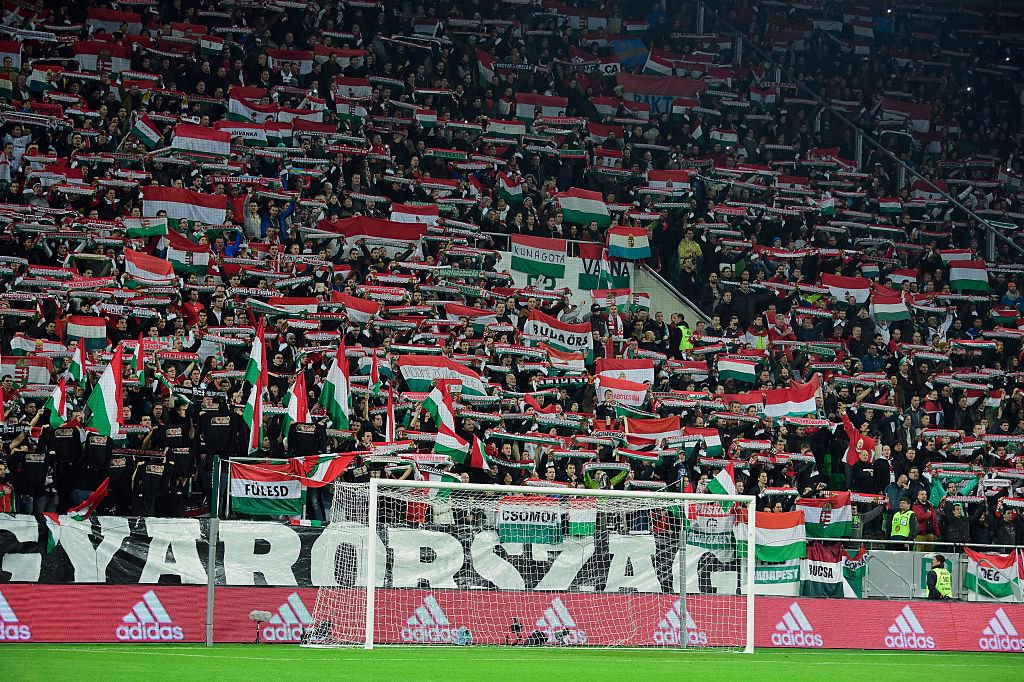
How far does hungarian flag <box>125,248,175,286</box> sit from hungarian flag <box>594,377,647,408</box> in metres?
8.70

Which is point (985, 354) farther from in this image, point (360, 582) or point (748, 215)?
point (360, 582)

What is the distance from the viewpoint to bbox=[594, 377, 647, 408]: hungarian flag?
2673 cm

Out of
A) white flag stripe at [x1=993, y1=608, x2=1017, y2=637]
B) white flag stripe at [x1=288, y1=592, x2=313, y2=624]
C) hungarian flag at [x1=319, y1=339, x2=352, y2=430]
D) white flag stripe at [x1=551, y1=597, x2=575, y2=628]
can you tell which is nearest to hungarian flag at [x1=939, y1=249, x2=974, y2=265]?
white flag stripe at [x1=993, y1=608, x2=1017, y2=637]

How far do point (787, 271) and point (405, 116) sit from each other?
10.2m

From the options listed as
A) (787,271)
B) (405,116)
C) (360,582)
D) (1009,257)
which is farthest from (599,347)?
(1009,257)

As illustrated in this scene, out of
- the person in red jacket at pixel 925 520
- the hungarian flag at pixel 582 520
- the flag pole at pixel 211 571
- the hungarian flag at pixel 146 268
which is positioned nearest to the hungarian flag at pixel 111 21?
the hungarian flag at pixel 146 268

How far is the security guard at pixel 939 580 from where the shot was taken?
71.6 ft

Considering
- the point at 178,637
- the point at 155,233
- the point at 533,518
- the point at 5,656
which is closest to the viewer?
the point at 5,656

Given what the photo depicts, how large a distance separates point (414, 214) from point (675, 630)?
13.8 meters

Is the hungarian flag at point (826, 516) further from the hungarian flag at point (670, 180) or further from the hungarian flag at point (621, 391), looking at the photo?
the hungarian flag at point (670, 180)

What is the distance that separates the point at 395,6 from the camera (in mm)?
37156

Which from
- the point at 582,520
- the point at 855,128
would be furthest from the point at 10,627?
the point at 855,128

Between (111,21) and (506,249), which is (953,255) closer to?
(506,249)

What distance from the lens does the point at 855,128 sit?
38.6 metres
